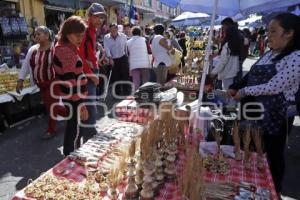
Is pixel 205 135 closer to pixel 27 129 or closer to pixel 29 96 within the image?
pixel 27 129

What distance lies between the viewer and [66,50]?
2666mm

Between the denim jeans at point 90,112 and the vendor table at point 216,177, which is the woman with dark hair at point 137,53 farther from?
the vendor table at point 216,177

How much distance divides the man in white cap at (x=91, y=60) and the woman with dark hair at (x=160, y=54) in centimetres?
235

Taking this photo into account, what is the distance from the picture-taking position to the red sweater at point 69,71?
267 cm

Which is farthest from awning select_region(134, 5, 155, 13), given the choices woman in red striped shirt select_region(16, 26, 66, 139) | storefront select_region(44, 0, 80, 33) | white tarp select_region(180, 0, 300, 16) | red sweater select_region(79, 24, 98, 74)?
red sweater select_region(79, 24, 98, 74)

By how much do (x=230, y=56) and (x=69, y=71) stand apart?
281 cm

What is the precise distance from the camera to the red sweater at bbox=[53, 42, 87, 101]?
2.67 metres

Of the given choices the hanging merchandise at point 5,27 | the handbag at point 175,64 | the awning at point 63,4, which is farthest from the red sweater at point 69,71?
the awning at point 63,4

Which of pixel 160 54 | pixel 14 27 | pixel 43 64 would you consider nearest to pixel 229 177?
pixel 43 64

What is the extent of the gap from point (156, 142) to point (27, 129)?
11.2ft

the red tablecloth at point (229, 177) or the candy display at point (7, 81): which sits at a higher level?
the candy display at point (7, 81)

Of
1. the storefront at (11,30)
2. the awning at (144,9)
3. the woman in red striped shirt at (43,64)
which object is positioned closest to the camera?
the woman in red striped shirt at (43,64)

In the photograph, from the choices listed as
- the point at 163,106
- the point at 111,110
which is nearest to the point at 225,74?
the point at 111,110

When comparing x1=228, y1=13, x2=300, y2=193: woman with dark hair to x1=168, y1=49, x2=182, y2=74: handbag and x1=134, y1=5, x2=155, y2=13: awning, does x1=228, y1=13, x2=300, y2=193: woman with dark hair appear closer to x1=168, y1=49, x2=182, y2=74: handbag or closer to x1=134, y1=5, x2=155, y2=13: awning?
x1=168, y1=49, x2=182, y2=74: handbag
